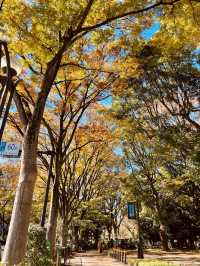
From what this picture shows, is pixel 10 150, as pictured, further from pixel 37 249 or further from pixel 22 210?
pixel 37 249

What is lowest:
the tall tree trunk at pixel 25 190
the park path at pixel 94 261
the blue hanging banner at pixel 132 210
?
the park path at pixel 94 261

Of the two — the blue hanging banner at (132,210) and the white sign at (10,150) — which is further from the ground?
the blue hanging banner at (132,210)

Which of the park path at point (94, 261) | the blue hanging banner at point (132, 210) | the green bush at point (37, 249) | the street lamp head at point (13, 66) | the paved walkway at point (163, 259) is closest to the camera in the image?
the street lamp head at point (13, 66)

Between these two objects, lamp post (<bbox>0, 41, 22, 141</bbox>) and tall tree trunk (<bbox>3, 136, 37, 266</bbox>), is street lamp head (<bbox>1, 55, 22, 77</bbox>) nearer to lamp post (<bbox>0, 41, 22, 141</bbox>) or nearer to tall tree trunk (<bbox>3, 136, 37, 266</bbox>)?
lamp post (<bbox>0, 41, 22, 141</bbox>)

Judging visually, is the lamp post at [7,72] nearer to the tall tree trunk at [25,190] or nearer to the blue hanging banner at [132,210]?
the tall tree trunk at [25,190]

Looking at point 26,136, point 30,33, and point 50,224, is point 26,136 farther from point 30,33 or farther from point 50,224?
point 50,224

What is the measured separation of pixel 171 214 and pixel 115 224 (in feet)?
57.2

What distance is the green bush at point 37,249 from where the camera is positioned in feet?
21.0

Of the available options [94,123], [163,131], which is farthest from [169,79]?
[94,123]

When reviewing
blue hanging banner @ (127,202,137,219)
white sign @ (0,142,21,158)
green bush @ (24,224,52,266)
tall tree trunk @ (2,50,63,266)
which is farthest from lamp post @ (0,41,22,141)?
blue hanging banner @ (127,202,137,219)

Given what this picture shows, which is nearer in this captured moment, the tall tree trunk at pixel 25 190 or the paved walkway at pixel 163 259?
the tall tree trunk at pixel 25 190

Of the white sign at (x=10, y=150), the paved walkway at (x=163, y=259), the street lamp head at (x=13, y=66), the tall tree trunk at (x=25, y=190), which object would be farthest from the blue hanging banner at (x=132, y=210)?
the street lamp head at (x=13, y=66)

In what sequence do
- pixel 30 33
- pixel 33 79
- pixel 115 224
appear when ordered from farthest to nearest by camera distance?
1. pixel 115 224
2. pixel 33 79
3. pixel 30 33

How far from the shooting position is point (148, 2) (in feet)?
21.2
